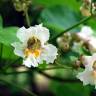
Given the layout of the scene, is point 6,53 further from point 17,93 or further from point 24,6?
point 17,93

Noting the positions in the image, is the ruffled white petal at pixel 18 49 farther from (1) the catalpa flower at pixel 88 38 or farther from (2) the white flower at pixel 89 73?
(1) the catalpa flower at pixel 88 38

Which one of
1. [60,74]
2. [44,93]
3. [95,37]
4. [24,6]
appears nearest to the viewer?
[24,6]

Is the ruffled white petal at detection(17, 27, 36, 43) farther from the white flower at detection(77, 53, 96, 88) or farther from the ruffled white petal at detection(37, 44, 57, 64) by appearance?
the white flower at detection(77, 53, 96, 88)

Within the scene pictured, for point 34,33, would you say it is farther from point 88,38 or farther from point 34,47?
point 88,38

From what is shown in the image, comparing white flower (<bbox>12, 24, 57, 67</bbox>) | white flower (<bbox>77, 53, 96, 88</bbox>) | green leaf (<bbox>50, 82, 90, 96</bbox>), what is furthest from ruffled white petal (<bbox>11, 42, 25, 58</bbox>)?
green leaf (<bbox>50, 82, 90, 96</bbox>)

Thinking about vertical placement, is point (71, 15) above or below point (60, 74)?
above

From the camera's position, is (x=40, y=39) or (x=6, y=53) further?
(x=6, y=53)

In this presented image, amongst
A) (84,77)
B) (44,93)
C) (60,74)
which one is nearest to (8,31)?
(84,77)

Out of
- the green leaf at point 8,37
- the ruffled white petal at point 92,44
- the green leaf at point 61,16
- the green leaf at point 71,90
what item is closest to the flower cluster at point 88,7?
the ruffled white petal at point 92,44
